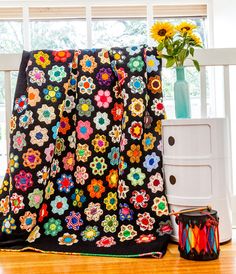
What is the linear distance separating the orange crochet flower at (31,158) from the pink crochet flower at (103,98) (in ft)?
0.83

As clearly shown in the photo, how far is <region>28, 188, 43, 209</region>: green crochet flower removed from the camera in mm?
1091

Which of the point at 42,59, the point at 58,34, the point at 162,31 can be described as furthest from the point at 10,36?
the point at 162,31

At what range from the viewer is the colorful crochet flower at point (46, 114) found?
1.13 m

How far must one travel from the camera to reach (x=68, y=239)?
106 centimetres

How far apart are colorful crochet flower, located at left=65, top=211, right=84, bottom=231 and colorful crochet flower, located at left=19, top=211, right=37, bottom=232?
103mm

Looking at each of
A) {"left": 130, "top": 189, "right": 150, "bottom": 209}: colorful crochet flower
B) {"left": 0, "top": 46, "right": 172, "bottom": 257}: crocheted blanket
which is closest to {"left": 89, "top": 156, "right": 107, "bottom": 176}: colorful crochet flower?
{"left": 0, "top": 46, "right": 172, "bottom": 257}: crocheted blanket

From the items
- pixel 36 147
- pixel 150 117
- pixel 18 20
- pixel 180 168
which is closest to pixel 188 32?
pixel 150 117

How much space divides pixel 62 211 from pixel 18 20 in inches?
101

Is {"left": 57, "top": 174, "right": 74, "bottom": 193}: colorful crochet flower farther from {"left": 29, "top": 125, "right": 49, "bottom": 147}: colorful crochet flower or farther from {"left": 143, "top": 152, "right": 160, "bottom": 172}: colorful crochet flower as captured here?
{"left": 143, "top": 152, "right": 160, "bottom": 172}: colorful crochet flower

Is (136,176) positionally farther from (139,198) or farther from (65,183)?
(65,183)

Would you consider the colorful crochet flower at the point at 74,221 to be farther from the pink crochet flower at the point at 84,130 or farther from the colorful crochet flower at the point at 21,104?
the colorful crochet flower at the point at 21,104

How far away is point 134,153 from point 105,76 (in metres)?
0.27

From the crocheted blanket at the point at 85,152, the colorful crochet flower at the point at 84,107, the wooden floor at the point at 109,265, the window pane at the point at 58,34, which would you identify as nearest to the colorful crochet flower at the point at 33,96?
the crocheted blanket at the point at 85,152

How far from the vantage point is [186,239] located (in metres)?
0.92
